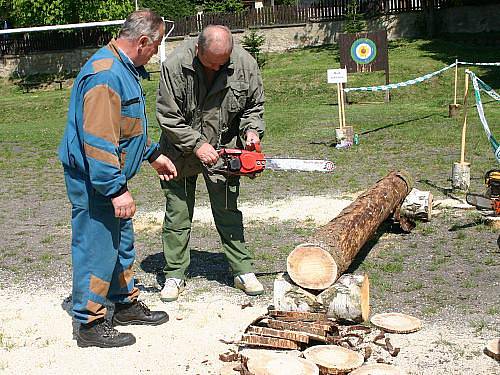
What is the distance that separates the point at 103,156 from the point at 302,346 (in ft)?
5.57

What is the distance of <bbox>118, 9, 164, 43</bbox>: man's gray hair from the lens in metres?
4.46

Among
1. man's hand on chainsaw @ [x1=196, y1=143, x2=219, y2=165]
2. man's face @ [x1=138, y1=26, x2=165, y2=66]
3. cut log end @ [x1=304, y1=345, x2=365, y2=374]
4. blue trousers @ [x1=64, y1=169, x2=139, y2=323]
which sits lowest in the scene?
cut log end @ [x1=304, y1=345, x2=365, y2=374]

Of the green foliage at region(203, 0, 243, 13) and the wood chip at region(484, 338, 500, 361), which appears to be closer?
the wood chip at region(484, 338, 500, 361)

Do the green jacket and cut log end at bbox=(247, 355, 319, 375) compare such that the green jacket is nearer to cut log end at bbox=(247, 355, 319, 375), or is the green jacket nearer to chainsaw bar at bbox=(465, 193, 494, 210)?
cut log end at bbox=(247, 355, 319, 375)

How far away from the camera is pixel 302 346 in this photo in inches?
174

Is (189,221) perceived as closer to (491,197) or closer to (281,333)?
(281,333)

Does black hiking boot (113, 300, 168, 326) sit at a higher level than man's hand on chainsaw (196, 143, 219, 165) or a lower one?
lower

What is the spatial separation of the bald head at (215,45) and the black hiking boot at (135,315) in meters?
1.84

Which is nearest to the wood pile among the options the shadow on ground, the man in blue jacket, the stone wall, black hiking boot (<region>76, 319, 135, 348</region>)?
black hiking boot (<region>76, 319, 135, 348</region>)

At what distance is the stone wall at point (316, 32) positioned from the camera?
2939 centimetres

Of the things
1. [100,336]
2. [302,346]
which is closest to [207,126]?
[100,336]

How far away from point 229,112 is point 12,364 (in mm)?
→ 2370

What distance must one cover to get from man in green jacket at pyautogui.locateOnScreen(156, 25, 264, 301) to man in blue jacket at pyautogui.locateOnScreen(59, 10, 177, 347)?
0.52 m

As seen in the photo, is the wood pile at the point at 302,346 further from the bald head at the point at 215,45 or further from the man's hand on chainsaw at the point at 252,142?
the bald head at the point at 215,45
